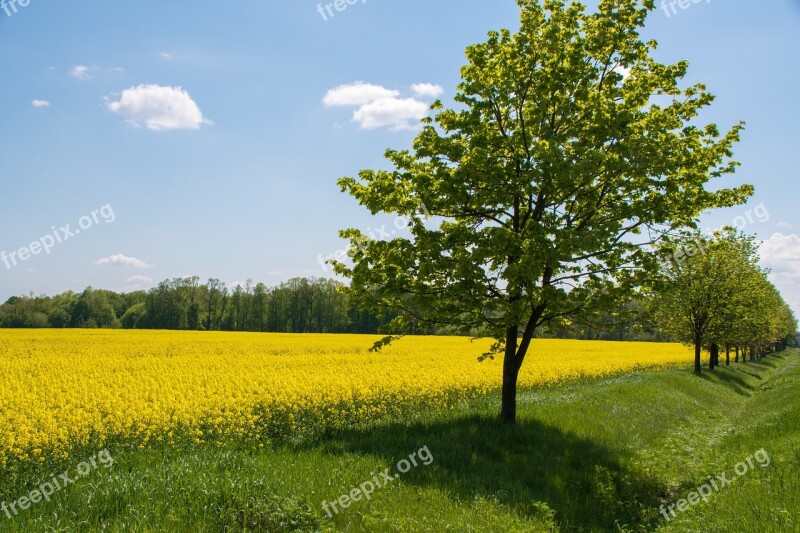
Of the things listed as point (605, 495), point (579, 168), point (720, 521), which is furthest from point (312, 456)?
point (579, 168)

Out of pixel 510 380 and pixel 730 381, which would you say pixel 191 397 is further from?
pixel 730 381

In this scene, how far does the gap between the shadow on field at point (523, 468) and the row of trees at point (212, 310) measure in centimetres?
7906

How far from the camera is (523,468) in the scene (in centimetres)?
880

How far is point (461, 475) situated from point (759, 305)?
3146 cm

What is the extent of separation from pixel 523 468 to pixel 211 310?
102m

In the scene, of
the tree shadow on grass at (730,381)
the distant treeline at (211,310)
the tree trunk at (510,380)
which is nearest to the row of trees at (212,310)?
the distant treeline at (211,310)

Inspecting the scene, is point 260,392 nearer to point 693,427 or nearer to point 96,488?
point 96,488

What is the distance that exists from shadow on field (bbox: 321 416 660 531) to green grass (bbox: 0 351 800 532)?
0.03m

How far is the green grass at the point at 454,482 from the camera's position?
600 centimetres

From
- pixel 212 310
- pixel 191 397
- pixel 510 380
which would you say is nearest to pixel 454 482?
pixel 510 380

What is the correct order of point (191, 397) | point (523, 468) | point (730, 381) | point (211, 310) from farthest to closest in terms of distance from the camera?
point (211, 310) → point (730, 381) → point (191, 397) → point (523, 468)

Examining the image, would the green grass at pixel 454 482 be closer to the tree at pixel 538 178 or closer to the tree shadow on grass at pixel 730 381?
the tree at pixel 538 178

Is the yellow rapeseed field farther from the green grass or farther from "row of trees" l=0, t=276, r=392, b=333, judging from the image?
"row of trees" l=0, t=276, r=392, b=333

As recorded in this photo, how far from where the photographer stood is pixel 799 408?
13.7 m
